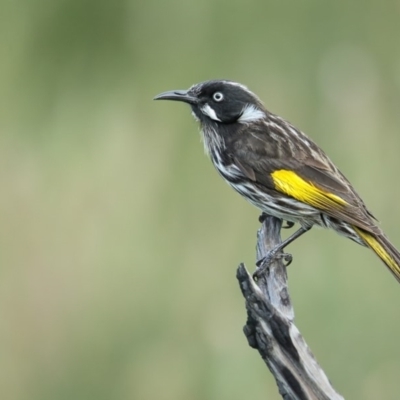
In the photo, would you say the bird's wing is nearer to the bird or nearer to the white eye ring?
the bird

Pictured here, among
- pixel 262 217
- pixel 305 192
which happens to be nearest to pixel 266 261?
pixel 305 192

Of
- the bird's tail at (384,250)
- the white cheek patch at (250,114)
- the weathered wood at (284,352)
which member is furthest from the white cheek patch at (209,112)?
the weathered wood at (284,352)

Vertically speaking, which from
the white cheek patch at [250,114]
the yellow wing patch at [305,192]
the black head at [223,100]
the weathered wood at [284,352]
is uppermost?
the black head at [223,100]

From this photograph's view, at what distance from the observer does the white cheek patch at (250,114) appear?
646 centimetres

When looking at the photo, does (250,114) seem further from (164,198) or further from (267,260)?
(267,260)

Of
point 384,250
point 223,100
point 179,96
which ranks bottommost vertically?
point 384,250

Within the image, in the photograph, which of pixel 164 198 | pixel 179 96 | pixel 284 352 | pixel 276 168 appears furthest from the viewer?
pixel 164 198

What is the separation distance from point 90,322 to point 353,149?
7.10ft

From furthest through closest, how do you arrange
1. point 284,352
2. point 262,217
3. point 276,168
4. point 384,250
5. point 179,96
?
point 262,217, point 179,96, point 276,168, point 384,250, point 284,352

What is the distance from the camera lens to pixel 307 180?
596 cm

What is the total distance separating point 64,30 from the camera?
782 centimetres

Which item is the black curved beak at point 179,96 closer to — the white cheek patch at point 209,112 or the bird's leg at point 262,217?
the white cheek patch at point 209,112

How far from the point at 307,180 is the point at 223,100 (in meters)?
0.86

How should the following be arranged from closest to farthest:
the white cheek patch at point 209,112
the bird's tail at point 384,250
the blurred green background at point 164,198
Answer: the bird's tail at point 384,250 → the white cheek patch at point 209,112 → the blurred green background at point 164,198
